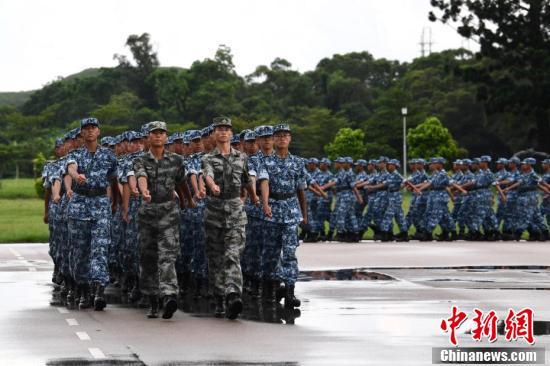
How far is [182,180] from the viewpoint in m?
15.8

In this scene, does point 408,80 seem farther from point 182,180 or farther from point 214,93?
point 182,180

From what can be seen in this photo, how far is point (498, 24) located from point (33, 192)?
29526 mm

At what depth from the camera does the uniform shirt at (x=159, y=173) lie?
51.1ft

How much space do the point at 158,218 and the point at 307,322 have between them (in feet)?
7.14

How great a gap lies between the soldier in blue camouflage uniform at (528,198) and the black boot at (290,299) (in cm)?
1759

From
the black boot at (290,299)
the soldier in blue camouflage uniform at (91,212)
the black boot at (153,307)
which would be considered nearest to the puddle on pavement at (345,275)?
the black boot at (290,299)

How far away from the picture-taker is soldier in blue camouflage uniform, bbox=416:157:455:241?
3359 cm

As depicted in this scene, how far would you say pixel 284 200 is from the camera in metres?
17.1

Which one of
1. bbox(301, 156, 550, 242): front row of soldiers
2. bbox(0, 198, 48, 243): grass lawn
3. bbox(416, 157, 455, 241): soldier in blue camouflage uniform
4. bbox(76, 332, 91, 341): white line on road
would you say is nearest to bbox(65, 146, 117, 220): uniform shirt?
bbox(76, 332, 91, 341): white line on road

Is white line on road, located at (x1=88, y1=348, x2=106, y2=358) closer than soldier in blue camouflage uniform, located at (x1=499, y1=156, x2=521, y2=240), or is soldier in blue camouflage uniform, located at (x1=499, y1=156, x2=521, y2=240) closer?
white line on road, located at (x1=88, y1=348, x2=106, y2=358)

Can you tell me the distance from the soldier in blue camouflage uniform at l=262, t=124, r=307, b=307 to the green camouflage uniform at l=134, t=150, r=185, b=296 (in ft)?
5.52

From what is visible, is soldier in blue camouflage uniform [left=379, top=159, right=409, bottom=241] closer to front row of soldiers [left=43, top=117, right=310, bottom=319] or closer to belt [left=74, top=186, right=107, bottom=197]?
front row of soldiers [left=43, top=117, right=310, bottom=319]

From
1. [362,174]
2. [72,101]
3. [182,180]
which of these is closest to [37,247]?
[362,174]

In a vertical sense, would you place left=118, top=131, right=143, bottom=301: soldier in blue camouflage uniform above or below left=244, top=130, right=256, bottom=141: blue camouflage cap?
below
